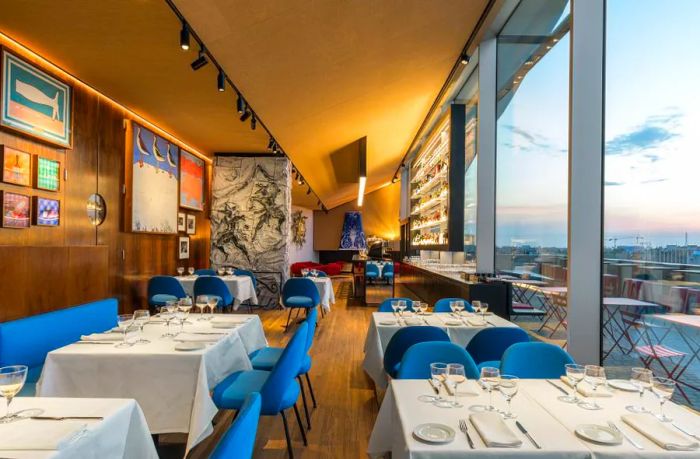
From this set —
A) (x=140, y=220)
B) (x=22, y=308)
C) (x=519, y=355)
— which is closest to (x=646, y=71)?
(x=519, y=355)

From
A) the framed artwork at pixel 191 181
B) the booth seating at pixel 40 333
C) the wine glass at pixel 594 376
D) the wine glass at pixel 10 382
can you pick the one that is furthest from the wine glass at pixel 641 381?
the framed artwork at pixel 191 181

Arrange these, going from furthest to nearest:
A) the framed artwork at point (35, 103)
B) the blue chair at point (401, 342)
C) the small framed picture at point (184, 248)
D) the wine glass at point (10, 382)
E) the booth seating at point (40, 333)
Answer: the small framed picture at point (184, 248)
the framed artwork at point (35, 103)
the blue chair at point (401, 342)
the booth seating at point (40, 333)
the wine glass at point (10, 382)

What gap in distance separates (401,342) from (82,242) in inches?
174

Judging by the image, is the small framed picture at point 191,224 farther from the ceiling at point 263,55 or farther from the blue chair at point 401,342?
the blue chair at point 401,342

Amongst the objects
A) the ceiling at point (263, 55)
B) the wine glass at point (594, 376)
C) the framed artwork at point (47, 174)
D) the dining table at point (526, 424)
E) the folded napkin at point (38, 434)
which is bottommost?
the dining table at point (526, 424)

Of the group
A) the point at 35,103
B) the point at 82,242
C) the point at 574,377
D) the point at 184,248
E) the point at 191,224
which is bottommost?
the point at 574,377

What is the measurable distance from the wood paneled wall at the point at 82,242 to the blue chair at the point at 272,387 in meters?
2.75

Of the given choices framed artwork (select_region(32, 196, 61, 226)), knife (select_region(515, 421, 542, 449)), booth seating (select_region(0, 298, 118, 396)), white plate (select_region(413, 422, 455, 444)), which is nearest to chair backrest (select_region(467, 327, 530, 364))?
knife (select_region(515, 421, 542, 449))

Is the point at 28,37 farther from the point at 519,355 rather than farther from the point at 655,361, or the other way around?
the point at 655,361

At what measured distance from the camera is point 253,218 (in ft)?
29.4

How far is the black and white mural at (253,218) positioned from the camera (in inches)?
352

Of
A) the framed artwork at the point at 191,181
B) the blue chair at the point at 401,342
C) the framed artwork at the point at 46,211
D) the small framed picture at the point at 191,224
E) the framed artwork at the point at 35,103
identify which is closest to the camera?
the blue chair at the point at 401,342

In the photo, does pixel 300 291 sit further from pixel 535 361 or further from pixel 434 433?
pixel 434 433

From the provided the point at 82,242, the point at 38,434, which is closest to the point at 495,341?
the point at 38,434
